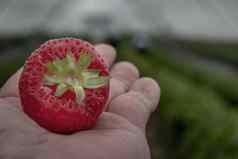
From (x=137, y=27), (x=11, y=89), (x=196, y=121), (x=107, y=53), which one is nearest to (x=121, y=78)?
(x=107, y=53)

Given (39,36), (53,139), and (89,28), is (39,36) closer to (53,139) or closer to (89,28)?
(89,28)

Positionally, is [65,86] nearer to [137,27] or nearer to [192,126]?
[192,126]

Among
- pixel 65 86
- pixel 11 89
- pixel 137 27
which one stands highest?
pixel 65 86

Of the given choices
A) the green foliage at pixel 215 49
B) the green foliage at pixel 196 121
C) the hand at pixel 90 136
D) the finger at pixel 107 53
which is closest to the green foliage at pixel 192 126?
the green foliage at pixel 196 121

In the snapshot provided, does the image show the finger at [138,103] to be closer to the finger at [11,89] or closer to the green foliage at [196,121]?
the finger at [11,89]

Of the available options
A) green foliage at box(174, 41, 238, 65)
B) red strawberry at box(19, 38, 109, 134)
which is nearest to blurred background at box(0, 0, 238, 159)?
green foliage at box(174, 41, 238, 65)

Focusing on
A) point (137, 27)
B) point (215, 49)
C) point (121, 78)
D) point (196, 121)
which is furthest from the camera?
point (215, 49)
